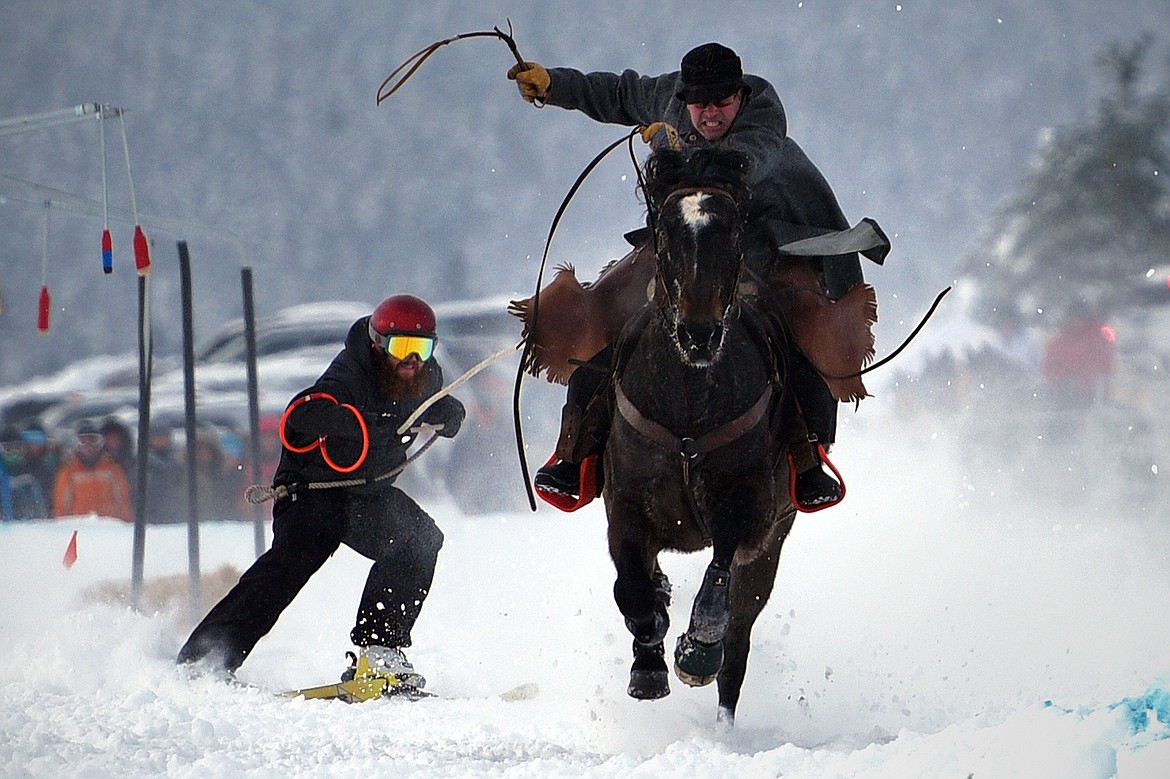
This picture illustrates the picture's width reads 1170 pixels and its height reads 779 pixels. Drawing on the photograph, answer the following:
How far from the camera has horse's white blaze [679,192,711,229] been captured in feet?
10.5

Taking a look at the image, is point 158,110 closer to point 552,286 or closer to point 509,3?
point 509,3

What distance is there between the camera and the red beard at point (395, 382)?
16.7 feet

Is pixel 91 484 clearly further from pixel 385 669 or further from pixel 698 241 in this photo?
pixel 698 241

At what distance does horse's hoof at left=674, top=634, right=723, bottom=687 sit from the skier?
1799mm

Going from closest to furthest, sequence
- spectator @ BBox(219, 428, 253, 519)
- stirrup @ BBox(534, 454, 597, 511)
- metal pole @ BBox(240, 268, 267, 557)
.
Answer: stirrup @ BBox(534, 454, 597, 511), metal pole @ BBox(240, 268, 267, 557), spectator @ BBox(219, 428, 253, 519)

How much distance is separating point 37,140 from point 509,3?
4610 millimetres

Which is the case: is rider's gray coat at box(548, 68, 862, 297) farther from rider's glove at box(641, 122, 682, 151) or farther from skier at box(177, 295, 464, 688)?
skier at box(177, 295, 464, 688)

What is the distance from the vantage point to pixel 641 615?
348 cm

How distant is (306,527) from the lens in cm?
491

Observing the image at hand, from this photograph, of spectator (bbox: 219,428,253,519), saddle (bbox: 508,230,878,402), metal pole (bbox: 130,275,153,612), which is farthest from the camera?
spectator (bbox: 219,428,253,519)

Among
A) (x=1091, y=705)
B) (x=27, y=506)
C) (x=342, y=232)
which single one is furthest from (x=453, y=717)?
(x=342, y=232)

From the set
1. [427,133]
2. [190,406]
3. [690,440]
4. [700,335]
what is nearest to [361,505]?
[690,440]

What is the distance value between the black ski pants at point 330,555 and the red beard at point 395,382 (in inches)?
14.8

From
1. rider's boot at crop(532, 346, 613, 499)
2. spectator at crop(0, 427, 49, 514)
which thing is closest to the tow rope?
rider's boot at crop(532, 346, 613, 499)
